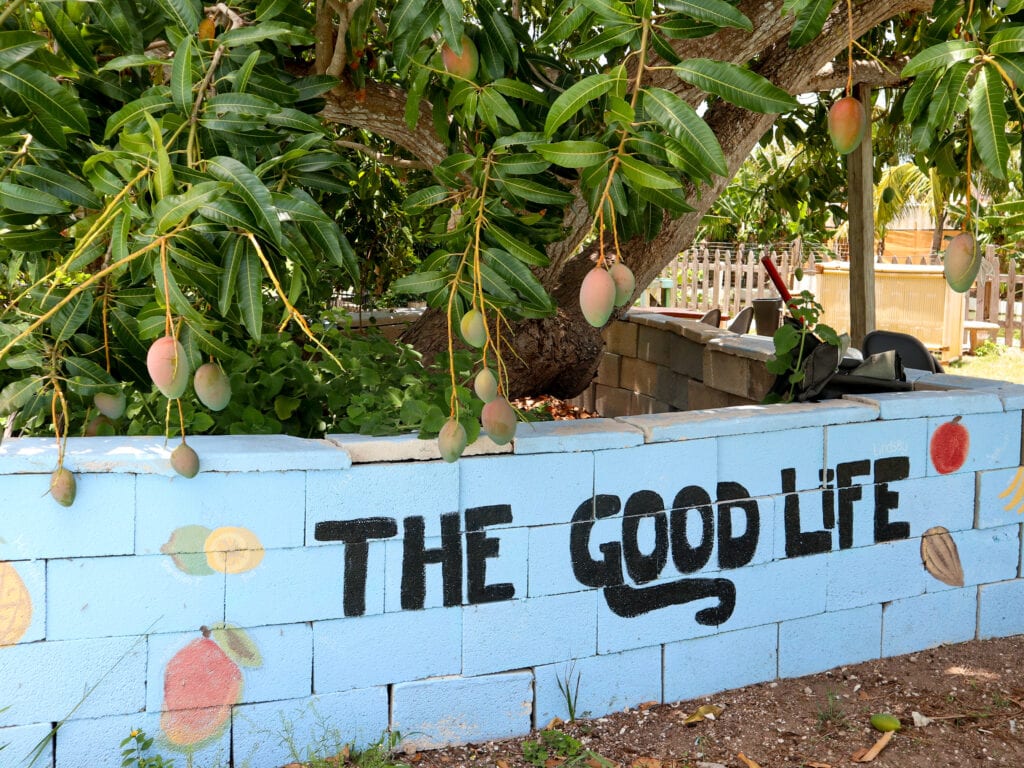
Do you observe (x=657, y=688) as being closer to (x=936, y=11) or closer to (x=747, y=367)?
(x=936, y=11)

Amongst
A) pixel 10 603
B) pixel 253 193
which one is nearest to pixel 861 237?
pixel 253 193

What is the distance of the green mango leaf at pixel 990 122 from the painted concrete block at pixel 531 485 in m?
1.24

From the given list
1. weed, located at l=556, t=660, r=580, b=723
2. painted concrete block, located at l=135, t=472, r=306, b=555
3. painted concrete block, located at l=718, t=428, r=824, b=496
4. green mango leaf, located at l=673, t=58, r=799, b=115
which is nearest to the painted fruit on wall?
painted concrete block, located at l=135, t=472, r=306, b=555

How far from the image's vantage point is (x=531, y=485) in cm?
270

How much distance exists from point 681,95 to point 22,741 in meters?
2.65

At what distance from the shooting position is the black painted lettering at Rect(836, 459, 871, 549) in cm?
310

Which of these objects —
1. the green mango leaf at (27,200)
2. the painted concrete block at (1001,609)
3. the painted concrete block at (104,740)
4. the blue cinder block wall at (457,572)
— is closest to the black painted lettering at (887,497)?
the blue cinder block wall at (457,572)

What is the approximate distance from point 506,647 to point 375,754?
43 cm

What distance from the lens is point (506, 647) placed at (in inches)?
106

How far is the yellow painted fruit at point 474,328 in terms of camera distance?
2.20 metres

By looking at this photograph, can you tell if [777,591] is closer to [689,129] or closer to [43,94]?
[689,129]

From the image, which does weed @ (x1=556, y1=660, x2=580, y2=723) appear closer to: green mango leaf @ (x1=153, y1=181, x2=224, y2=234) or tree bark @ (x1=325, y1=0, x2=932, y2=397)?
tree bark @ (x1=325, y1=0, x2=932, y2=397)

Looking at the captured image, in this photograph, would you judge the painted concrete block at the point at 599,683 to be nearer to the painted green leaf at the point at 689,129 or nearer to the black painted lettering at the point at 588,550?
the black painted lettering at the point at 588,550

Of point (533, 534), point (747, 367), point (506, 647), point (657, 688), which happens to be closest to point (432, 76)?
point (533, 534)
